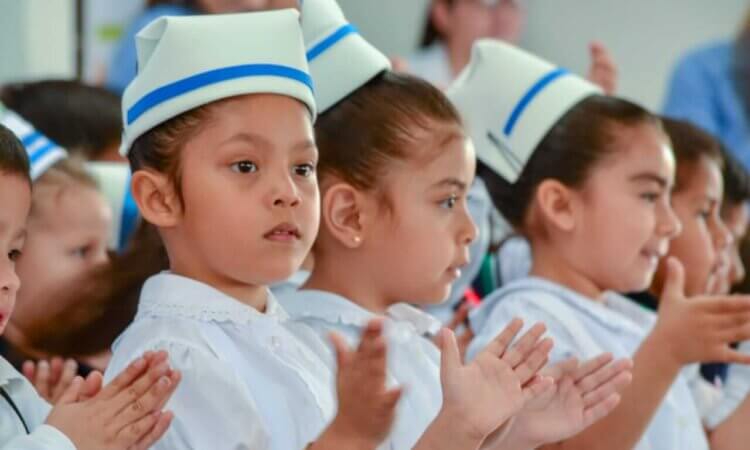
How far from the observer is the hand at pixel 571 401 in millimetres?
1676

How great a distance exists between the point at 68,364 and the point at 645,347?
30.5 inches

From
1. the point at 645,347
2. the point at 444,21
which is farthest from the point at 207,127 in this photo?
the point at 444,21

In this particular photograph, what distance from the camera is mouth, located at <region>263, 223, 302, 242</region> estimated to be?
157 centimetres

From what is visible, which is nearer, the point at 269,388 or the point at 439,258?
the point at 269,388

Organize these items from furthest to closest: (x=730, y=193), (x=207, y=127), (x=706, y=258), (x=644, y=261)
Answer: (x=730, y=193) → (x=706, y=258) → (x=644, y=261) → (x=207, y=127)

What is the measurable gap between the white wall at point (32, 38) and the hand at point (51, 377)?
1.79 meters

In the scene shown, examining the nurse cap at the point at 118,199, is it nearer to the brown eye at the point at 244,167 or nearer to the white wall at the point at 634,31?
the brown eye at the point at 244,167

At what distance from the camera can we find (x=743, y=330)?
6.28ft

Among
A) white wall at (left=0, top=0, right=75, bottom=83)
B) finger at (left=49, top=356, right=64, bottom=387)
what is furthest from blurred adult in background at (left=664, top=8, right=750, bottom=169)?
finger at (left=49, top=356, right=64, bottom=387)

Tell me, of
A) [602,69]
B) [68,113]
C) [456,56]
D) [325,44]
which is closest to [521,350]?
[325,44]

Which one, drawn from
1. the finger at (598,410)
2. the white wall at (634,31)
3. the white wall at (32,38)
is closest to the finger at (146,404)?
the finger at (598,410)

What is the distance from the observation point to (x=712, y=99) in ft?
12.4

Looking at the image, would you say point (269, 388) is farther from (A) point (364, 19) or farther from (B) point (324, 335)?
(A) point (364, 19)

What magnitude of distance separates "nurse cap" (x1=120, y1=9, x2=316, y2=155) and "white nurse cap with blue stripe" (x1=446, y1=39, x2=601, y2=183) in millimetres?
692
